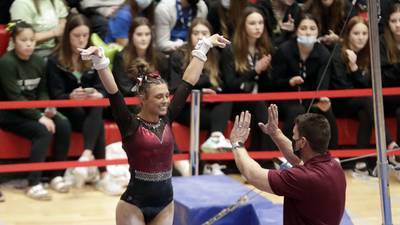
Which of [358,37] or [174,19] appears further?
[174,19]

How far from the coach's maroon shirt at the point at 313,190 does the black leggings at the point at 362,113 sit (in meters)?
3.71

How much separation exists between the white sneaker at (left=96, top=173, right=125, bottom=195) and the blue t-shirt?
1362 mm

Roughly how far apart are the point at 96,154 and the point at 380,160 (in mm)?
3333

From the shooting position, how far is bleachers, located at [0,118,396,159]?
24.2ft

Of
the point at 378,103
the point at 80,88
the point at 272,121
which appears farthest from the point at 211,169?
the point at 378,103

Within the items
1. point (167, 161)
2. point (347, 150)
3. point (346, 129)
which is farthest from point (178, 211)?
point (346, 129)

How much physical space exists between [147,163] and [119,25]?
324cm

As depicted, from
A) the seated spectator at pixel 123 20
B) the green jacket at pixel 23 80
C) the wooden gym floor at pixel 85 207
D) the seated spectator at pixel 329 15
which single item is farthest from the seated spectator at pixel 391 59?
the green jacket at pixel 23 80

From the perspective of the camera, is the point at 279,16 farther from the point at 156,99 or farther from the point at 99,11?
the point at 156,99

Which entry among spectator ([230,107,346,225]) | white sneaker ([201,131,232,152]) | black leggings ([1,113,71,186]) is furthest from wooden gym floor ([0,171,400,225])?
spectator ([230,107,346,225])

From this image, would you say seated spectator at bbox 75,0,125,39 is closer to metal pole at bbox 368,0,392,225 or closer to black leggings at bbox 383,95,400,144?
black leggings at bbox 383,95,400,144

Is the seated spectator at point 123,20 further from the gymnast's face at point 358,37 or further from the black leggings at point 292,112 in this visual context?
the gymnast's face at point 358,37

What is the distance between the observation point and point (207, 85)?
763cm

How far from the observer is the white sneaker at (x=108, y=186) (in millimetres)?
7328
